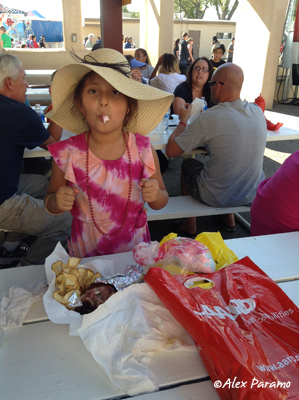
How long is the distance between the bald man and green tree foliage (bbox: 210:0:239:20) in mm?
32785

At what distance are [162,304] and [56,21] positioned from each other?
20710mm

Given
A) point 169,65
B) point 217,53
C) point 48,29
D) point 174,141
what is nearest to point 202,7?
point 48,29

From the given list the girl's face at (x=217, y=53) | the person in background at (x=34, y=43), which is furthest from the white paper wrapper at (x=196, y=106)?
the person in background at (x=34, y=43)

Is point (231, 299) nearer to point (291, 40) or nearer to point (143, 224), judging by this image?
point (143, 224)

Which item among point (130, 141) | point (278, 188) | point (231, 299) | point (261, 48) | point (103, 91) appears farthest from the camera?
point (261, 48)

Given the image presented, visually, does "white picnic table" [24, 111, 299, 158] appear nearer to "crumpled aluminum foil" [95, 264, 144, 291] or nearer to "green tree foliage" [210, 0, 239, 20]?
"crumpled aluminum foil" [95, 264, 144, 291]

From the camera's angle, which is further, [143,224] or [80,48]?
[80,48]

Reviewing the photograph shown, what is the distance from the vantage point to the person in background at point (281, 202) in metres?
1.73

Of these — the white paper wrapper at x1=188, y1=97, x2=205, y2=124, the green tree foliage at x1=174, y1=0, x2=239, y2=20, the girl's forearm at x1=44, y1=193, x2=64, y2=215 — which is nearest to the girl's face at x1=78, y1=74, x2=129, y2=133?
the girl's forearm at x1=44, y1=193, x2=64, y2=215

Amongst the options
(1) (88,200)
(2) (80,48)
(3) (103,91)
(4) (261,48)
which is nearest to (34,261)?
(1) (88,200)

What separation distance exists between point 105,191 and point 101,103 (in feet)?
1.39

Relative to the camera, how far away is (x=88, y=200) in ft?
5.07

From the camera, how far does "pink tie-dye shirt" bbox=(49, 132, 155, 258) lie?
1479 millimetres

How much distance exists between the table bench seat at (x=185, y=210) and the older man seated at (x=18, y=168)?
697mm
